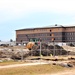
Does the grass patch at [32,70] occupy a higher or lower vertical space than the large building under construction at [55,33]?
lower

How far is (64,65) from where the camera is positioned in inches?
974

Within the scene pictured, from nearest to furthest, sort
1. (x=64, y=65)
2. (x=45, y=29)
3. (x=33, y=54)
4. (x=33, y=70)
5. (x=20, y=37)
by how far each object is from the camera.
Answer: (x=33, y=70) → (x=64, y=65) → (x=33, y=54) → (x=45, y=29) → (x=20, y=37)

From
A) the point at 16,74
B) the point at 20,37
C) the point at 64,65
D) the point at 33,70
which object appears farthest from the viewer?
the point at 20,37

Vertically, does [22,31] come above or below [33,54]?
above

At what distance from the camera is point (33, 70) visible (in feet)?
67.8

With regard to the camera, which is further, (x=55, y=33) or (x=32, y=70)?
(x=55, y=33)

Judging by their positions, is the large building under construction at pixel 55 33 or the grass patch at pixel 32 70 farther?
the large building under construction at pixel 55 33

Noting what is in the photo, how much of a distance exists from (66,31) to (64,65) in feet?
356

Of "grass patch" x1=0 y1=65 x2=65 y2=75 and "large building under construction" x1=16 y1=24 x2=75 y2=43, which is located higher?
"large building under construction" x1=16 y1=24 x2=75 y2=43

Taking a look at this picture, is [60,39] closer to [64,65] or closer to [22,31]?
[22,31]

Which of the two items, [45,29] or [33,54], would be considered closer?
[33,54]

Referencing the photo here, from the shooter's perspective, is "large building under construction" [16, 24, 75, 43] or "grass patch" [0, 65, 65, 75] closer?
"grass patch" [0, 65, 65, 75]

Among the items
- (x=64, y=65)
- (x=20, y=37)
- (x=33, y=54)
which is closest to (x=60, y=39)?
(x=20, y=37)

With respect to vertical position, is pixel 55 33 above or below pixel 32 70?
above
